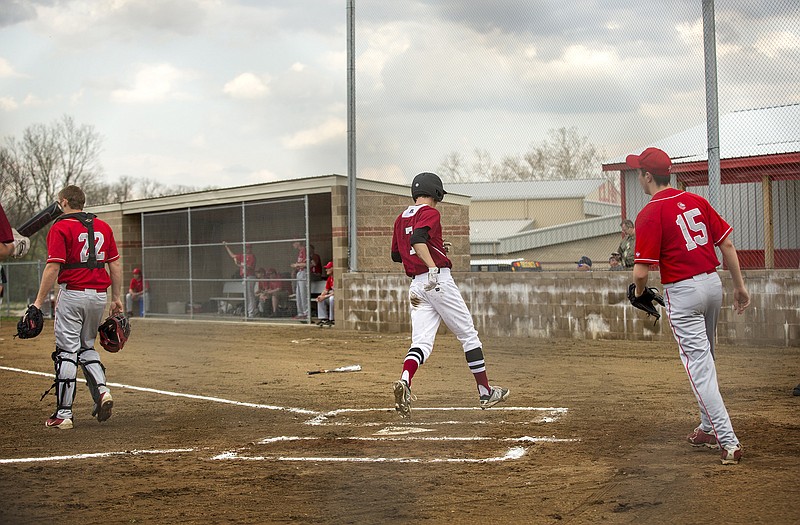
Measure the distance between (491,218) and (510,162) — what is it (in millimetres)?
15695

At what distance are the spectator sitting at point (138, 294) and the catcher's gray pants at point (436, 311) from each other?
56.8 ft

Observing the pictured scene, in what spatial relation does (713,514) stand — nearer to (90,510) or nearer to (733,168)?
(90,510)

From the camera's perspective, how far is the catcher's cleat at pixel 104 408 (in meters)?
7.15

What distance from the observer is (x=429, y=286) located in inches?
282

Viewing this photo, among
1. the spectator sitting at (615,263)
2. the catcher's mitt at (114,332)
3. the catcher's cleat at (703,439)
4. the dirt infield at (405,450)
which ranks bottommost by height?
the dirt infield at (405,450)

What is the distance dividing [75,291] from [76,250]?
33 cm

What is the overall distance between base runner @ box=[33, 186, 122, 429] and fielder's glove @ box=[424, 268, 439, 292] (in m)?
2.44

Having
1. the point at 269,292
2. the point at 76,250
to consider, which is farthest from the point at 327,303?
the point at 76,250

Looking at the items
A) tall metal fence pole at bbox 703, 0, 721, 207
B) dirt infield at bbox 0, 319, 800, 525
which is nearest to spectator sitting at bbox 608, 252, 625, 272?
tall metal fence pole at bbox 703, 0, 721, 207

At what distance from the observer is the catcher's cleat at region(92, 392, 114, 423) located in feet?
23.5

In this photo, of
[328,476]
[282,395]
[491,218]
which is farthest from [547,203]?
[328,476]

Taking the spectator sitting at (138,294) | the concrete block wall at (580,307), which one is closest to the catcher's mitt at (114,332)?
the concrete block wall at (580,307)

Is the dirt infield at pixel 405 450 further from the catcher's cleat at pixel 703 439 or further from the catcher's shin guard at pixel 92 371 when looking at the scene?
the catcher's shin guard at pixel 92 371

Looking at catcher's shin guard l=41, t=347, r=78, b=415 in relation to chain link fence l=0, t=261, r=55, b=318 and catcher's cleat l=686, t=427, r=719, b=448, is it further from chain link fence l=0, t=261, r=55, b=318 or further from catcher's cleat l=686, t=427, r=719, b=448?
chain link fence l=0, t=261, r=55, b=318
